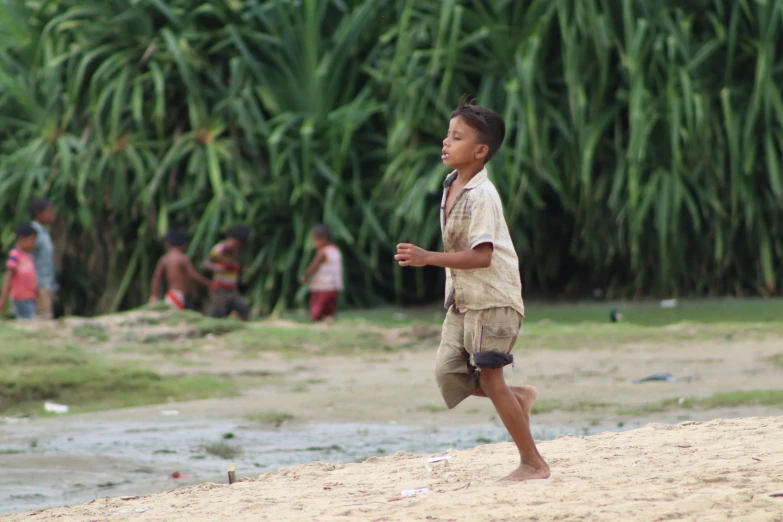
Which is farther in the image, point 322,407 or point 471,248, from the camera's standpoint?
point 322,407

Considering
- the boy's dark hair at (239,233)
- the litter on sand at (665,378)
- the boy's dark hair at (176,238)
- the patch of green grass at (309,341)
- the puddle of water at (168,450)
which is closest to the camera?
the puddle of water at (168,450)

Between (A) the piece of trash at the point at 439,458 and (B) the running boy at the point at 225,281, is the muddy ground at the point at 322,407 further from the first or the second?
(B) the running boy at the point at 225,281

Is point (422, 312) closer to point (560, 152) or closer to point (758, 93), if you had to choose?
point (560, 152)

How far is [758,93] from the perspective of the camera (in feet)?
35.1

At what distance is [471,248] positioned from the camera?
3684 millimetres

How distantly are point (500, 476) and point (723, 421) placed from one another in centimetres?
144

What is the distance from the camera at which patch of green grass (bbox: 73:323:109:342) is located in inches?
359

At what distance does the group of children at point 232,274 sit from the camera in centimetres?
1097

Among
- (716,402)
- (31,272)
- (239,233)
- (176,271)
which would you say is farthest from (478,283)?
(176,271)

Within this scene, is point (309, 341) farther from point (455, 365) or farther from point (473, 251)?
point (473, 251)

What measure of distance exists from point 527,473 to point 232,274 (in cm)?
763

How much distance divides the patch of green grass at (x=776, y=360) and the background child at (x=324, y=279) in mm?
4422

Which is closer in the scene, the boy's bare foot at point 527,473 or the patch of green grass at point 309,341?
the boy's bare foot at point 527,473

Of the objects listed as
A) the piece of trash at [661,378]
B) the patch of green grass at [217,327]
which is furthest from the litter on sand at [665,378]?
the patch of green grass at [217,327]
